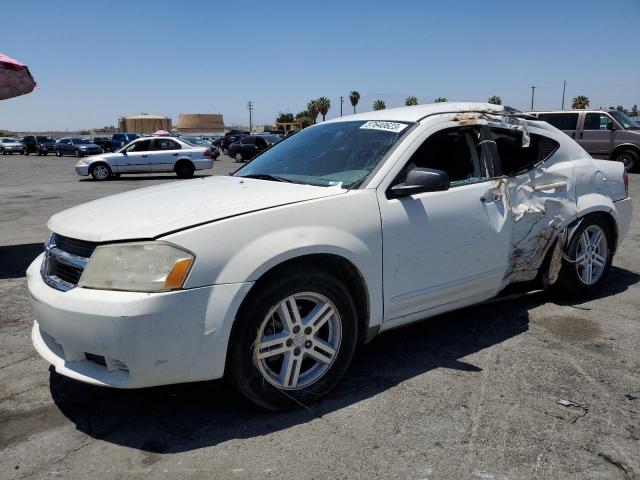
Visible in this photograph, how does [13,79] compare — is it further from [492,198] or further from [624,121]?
[624,121]

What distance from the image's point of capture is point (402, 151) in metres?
3.51

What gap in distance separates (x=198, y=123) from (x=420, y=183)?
382 feet

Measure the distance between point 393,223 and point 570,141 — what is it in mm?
2352

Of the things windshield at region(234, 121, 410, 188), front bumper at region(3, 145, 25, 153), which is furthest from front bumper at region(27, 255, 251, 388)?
front bumper at region(3, 145, 25, 153)

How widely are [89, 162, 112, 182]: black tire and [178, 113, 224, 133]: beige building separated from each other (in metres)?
96.8

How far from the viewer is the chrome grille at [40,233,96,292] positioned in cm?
280

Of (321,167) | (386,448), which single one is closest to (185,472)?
(386,448)

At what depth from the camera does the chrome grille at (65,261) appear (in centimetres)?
280

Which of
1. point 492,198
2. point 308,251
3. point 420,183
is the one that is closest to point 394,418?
point 308,251

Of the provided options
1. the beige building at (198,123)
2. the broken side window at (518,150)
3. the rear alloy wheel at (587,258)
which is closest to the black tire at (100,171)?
the broken side window at (518,150)

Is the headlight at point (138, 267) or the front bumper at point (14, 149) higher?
the headlight at point (138, 267)

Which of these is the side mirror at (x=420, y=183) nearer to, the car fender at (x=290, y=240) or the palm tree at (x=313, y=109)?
the car fender at (x=290, y=240)

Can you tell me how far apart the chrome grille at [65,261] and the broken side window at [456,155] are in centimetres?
208

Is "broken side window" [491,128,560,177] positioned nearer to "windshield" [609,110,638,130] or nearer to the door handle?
the door handle
